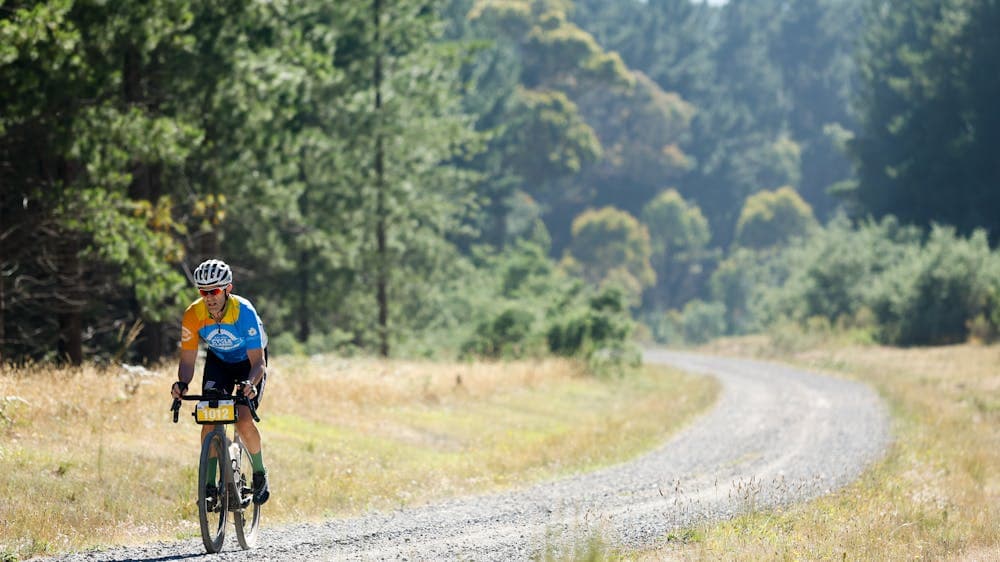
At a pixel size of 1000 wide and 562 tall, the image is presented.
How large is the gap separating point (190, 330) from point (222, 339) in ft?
0.93

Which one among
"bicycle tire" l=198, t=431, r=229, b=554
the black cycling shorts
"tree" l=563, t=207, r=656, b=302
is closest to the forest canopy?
"tree" l=563, t=207, r=656, b=302

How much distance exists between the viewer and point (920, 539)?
11766 millimetres

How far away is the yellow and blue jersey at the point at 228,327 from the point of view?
9.82 metres

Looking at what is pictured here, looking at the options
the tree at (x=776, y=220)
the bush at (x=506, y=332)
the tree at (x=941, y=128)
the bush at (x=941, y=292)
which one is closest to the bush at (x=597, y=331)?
the bush at (x=506, y=332)

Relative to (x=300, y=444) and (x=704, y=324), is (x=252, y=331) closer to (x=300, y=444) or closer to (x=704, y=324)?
(x=300, y=444)

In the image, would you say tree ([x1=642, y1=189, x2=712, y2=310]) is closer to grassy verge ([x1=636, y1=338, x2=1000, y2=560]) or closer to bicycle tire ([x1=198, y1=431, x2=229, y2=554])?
grassy verge ([x1=636, y1=338, x2=1000, y2=560])

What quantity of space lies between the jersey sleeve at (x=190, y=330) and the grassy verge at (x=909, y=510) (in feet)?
14.4

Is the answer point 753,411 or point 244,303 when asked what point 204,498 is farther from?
point 753,411

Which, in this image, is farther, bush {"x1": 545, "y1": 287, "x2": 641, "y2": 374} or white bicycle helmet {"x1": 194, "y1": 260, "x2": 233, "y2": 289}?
bush {"x1": 545, "y1": 287, "x2": 641, "y2": 374}

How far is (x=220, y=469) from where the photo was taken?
1009cm

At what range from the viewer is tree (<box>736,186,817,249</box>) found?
106m

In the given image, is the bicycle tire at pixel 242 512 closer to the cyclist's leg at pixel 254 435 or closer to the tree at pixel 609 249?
Answer: the cyclist's leg at pixel 254 435

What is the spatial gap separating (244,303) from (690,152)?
110351 mm

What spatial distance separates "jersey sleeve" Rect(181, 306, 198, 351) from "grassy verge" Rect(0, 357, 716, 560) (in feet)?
7.49
